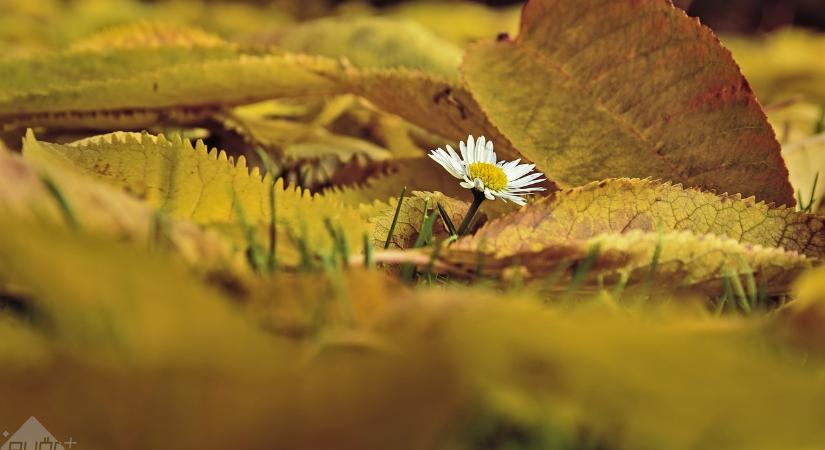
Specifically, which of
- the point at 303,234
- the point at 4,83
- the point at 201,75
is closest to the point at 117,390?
the point at 303,234

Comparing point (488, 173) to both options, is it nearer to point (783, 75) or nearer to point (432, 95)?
point (432, 95)

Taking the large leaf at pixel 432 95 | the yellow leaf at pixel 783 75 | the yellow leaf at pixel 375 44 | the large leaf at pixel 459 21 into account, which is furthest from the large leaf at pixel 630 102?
the large leaf at pixel 459 21

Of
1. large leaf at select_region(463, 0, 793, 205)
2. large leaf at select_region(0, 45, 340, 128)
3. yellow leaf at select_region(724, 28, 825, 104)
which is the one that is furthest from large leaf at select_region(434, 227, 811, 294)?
yellow leaf at select_region(724, 28, 825, 104)

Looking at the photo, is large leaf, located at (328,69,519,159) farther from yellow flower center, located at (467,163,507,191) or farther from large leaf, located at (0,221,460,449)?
large leaf, located at (0,221,460,449)

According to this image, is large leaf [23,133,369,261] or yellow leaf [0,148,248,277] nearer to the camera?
yellow leaf [0,148,248,277]

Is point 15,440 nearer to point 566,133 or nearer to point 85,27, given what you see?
point 566,133
